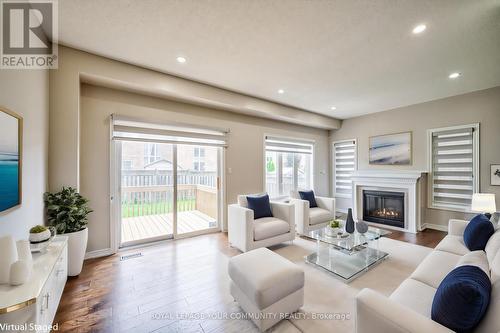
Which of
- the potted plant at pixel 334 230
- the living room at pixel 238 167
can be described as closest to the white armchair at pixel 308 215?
the living room at pixel 238 167

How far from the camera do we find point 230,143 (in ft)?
14.0

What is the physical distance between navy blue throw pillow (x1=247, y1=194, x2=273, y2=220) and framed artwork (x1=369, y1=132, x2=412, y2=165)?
3358 mm

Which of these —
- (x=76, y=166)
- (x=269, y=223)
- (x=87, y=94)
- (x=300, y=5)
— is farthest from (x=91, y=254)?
(x=300, y=5)

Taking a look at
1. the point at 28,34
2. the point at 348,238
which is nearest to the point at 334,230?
the point at 348,238

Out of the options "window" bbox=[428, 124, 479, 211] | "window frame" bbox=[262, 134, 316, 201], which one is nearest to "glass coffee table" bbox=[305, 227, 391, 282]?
"window frame" bbox=[262, 134, 316, 201]

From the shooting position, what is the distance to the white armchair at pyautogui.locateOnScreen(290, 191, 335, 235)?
3.87 m

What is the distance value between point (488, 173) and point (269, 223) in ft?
13.5

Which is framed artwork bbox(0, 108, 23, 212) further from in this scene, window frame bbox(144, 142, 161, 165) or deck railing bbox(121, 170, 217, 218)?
window frame bbox(144, 142, 161, 165)

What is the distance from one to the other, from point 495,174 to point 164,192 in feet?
19.4

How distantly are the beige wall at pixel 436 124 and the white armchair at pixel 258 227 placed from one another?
3.19 m

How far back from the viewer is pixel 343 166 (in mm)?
5898

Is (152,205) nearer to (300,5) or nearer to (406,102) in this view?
(300,5)

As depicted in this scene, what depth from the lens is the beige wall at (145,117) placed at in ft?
9.66

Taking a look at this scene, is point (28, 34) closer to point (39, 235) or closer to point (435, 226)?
point (39, 235)
